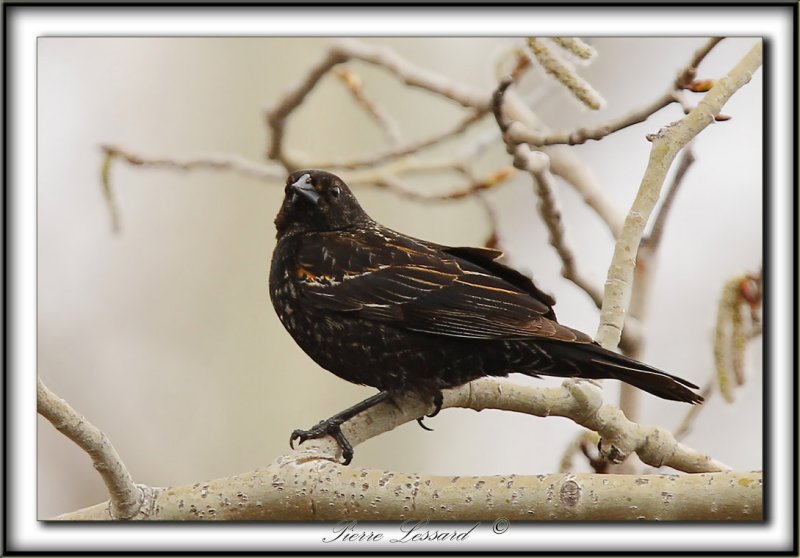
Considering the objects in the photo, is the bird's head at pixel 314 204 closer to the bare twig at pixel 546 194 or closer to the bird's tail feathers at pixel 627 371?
the bare twig at pixel 546 194

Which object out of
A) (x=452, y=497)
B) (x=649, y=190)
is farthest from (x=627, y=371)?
(x=452, y=497)

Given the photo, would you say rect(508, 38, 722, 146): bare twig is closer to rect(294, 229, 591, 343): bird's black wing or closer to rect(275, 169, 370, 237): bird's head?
rect(294, 229, 591, 343): bird's black wing

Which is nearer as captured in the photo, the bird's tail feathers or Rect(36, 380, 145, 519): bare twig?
Rect(36, 380, 145, 519): bare twig

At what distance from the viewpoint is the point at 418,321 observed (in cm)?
338

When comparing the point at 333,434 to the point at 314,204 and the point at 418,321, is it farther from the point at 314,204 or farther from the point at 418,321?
the point at 314,204

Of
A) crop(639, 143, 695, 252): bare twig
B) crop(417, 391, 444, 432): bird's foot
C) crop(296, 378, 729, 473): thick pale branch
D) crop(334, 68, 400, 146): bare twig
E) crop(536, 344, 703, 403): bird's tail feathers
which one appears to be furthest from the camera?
crop(334, 68, 400, 146): bare twig

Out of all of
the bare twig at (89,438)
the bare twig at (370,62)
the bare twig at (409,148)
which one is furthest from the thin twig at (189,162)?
the bare twig at (89,438)

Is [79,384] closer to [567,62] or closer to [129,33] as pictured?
[129,33]

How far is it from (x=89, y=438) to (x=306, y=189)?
143 centimetres

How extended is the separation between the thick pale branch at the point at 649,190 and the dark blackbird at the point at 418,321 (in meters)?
0.19

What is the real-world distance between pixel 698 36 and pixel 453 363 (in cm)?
135

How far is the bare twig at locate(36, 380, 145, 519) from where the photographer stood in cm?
266

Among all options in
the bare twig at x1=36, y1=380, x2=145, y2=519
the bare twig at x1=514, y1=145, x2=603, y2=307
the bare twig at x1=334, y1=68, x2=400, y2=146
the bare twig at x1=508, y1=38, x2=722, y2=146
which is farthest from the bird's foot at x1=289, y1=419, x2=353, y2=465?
the bare twig at x1=334, y1=68, x2=400, y2=146

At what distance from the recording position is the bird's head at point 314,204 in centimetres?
378
